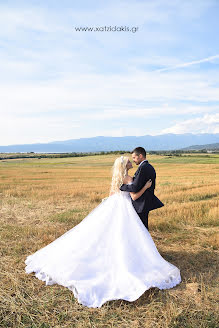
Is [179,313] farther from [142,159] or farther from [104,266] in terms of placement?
[142,159]

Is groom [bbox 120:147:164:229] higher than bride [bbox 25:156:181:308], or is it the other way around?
groom [bbox 120:147:164:229]

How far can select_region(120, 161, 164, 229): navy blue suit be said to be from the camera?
6426mm

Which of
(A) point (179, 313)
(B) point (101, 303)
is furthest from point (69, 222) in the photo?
Answer: (A) point (179, 313)

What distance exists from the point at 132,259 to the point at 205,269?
2.25m

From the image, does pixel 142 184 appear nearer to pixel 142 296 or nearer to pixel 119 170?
pixel 119 170

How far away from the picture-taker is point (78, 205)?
15.7 meters

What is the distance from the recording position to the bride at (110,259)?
5.50 meters

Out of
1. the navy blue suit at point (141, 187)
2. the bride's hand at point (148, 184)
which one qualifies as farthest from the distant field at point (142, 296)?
the bride's hand at point (148, 184)

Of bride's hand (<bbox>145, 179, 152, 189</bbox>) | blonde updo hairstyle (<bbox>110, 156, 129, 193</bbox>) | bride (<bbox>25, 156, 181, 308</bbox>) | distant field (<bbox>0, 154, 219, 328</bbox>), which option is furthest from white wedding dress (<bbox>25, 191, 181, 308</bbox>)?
bride's hand (<bbox>145, 179, 152, 189</bbox>)

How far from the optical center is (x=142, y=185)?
6520mm

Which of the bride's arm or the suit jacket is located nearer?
the suit jacket

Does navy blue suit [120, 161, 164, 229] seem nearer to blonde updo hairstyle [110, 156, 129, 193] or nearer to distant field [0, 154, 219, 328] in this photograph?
blonde updo hairstyle [110, 156, 129, 193]

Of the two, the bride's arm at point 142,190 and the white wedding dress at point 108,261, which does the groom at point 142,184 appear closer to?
the bride's arm at point 142,190

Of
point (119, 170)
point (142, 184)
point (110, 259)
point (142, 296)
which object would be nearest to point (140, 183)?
point (142, 184)
